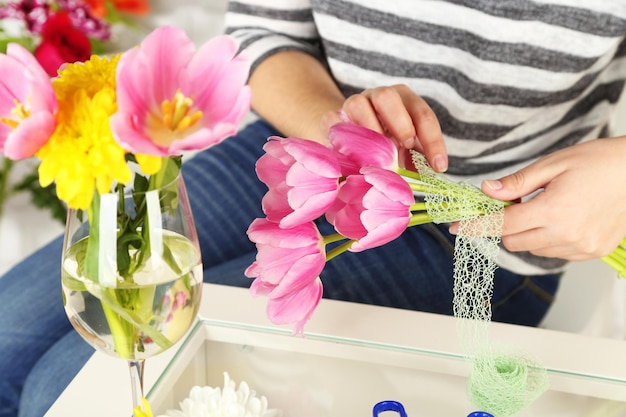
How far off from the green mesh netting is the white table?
0.02m

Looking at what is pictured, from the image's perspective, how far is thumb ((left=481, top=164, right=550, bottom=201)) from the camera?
511 millimetres

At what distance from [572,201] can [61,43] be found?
0.98m

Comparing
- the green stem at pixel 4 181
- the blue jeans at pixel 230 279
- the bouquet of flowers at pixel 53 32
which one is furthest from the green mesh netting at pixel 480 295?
the green stem at pixel 4 181

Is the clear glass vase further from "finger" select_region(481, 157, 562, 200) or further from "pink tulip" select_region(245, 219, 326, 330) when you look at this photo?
"finger" select_region(481, 157, 562, 200)

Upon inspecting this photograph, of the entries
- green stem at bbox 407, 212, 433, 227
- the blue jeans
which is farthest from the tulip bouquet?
the blue jeans

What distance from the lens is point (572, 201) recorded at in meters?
0.56

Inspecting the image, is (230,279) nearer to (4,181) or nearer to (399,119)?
(399,119)

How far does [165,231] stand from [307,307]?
13 cm

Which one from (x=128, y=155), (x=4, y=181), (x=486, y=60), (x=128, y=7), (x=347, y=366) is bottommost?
(x=4, y=181)

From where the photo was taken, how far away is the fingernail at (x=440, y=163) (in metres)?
0.56

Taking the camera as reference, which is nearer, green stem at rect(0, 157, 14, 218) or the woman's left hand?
the woman's left hand

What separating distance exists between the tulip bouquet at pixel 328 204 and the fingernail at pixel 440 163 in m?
0.05

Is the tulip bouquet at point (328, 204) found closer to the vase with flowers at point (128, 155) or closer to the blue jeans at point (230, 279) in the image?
the vase with flowers at point (128, 155)

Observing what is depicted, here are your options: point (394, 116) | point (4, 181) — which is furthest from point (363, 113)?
point (4, 181)
